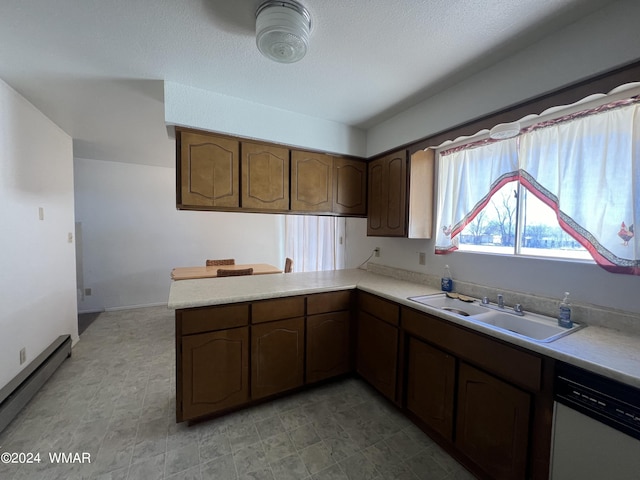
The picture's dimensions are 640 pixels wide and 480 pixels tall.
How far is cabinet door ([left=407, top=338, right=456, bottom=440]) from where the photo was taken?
5.04ft

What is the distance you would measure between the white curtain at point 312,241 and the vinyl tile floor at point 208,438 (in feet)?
6.80

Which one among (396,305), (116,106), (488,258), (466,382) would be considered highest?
(116,106)

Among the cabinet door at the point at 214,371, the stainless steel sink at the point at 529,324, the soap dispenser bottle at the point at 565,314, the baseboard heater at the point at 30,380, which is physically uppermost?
the soap dispenser bottle at the point at 565,314

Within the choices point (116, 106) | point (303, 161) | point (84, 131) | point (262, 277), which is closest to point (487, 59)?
point (303, 161)

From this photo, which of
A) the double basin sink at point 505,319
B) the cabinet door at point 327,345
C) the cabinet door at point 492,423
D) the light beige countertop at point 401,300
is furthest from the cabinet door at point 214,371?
the cabinet door at point 492,423

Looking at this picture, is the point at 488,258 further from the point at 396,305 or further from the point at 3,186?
the point at 3,186

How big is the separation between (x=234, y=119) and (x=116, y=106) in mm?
1120

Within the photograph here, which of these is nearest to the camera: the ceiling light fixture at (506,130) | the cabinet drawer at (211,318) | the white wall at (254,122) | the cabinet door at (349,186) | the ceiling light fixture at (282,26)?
the ceiling light fixture at (282,26)

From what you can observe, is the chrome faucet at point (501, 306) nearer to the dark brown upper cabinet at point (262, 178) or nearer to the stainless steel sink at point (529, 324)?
the stainless steel sink at point (529, 324)

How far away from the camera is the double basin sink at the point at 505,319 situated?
4.58 ft

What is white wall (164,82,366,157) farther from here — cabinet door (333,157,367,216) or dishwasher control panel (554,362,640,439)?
dishwasher control panel (554,362,640,439)

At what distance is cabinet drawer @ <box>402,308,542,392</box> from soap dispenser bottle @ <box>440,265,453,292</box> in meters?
0.50

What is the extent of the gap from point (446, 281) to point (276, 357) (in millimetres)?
1501

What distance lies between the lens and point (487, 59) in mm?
1557
